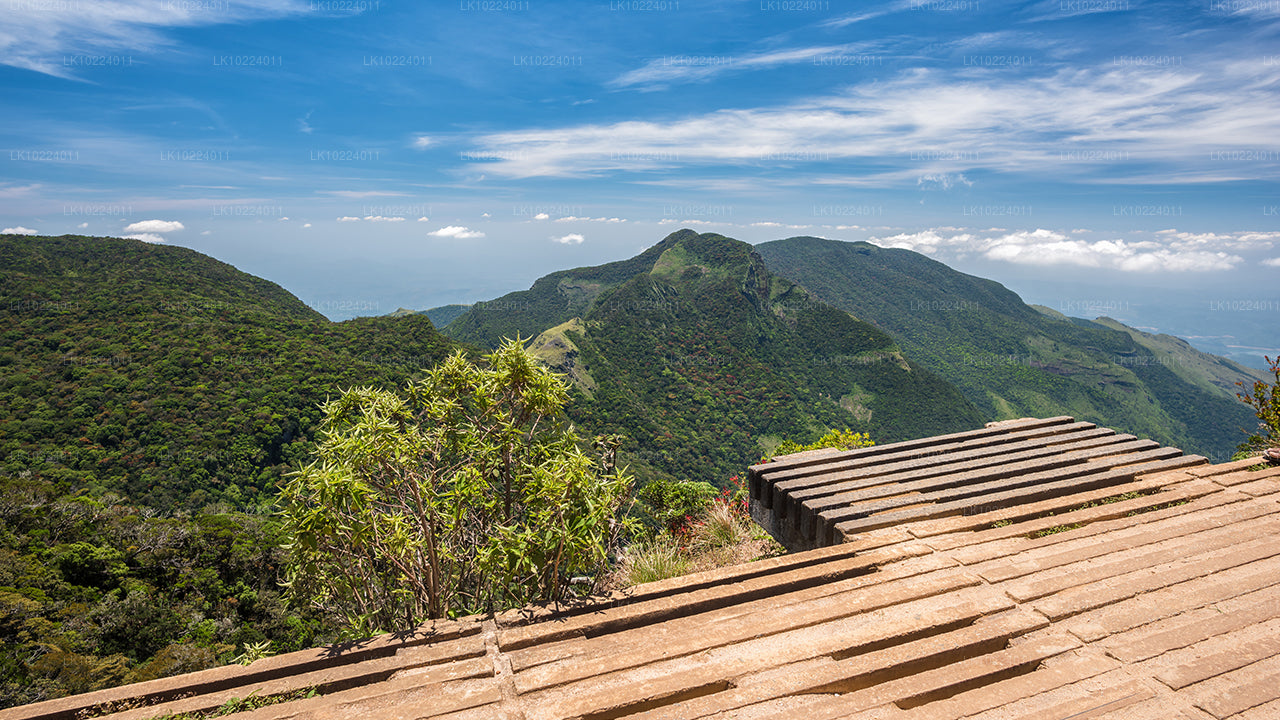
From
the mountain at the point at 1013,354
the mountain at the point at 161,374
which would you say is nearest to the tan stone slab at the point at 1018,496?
the mountain at the point at 161,374

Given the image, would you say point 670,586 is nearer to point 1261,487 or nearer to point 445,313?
point 1261,487

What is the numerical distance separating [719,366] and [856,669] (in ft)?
264

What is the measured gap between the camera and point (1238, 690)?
232cm

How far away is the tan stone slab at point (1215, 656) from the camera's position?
2.42 m

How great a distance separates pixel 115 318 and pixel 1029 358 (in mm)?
135149

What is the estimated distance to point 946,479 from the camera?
4.44m

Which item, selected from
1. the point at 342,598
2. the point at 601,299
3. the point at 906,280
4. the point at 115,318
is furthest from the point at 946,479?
the point at 906,280

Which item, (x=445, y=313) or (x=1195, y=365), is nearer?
(x=445, y=313)

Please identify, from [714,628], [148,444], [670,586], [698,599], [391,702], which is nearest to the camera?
[391,702]

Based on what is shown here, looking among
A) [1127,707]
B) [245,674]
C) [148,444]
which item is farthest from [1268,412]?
[148,444]

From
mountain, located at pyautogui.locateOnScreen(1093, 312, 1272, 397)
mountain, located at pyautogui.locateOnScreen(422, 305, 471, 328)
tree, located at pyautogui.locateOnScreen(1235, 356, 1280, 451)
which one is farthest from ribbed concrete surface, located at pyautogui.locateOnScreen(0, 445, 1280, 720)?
mountain, located at pyautogui.locateOnScreen(1093, 312, 1272, 397)

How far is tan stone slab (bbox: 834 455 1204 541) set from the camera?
3.87 meters

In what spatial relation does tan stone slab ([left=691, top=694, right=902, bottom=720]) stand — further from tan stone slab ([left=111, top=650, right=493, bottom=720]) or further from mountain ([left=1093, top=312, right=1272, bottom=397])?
mountain ([left=1093, top=312, right=1272, bottom=397])

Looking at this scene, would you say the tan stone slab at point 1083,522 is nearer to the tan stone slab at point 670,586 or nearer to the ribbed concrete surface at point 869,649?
the ribbed concrete surface at point 869,649
